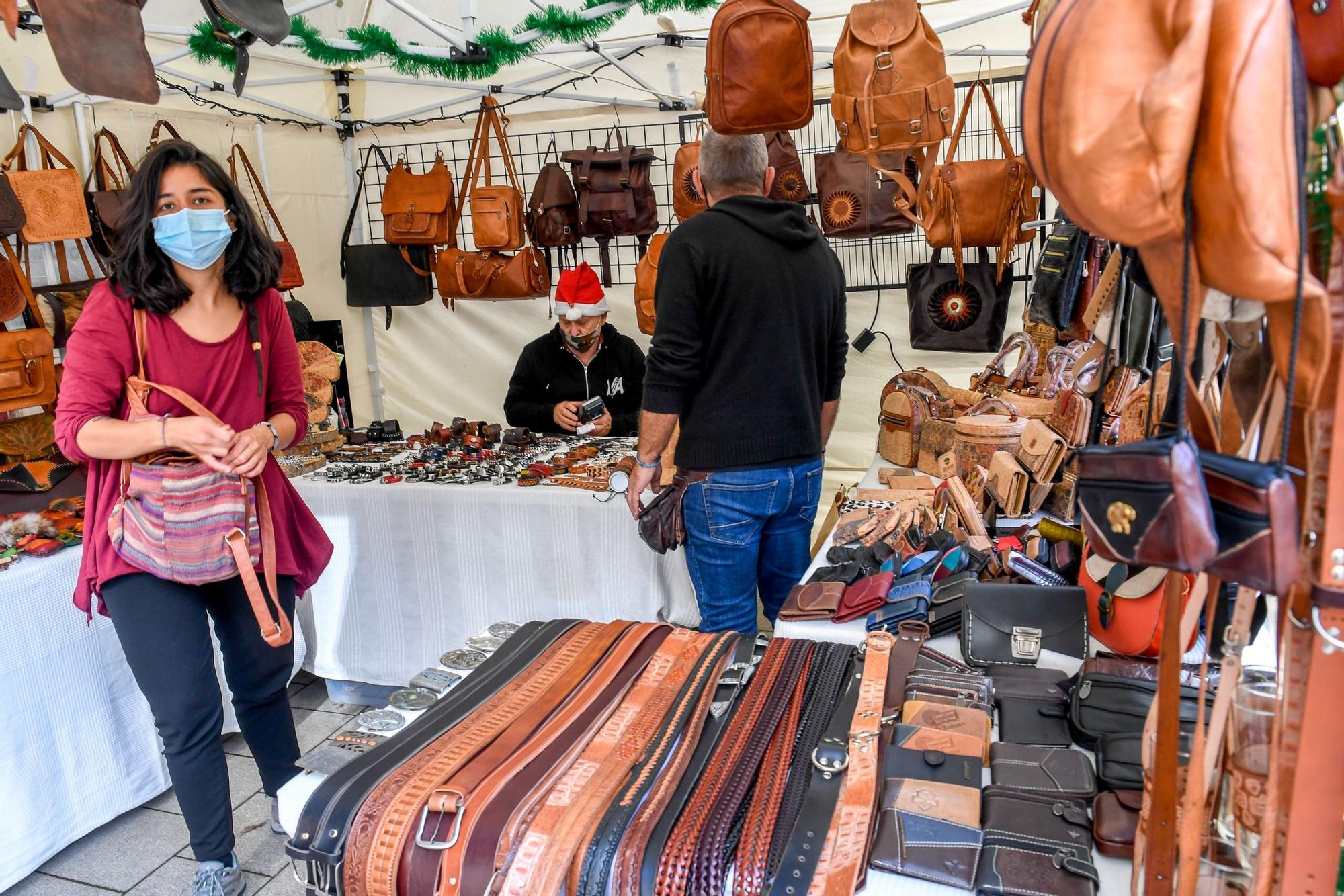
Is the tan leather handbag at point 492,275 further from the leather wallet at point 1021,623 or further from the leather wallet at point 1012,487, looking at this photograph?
the leather wallet at point 1021,623

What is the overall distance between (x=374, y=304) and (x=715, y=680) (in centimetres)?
405

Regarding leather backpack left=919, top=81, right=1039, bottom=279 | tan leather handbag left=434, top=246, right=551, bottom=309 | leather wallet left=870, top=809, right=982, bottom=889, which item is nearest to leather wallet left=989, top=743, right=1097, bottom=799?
leather wallet left=870, top=809, right=982, bottom=889

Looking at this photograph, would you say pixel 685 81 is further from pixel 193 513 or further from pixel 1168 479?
pixel 1168 479

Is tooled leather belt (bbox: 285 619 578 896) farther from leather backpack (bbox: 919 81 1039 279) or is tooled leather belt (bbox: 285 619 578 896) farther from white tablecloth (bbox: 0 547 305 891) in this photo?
leather backpack (bbox: 919 81 1039 279)

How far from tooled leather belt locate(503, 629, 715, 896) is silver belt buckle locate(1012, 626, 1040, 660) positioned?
0.59 m

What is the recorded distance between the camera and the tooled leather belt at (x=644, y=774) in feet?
3.64

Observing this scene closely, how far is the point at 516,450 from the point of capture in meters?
3.98

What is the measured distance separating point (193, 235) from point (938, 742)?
1963mm

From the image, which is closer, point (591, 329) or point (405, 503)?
point (405, 503)

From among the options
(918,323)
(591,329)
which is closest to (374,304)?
(591,329)

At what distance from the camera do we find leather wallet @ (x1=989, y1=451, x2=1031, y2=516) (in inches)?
106

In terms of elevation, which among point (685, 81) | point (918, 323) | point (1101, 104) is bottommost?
point (918, 323)

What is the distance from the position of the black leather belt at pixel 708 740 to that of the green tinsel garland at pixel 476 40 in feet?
8.23

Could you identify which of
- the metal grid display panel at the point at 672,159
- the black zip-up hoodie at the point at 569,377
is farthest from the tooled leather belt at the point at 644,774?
the metal grid display panel at the point at 672,159
